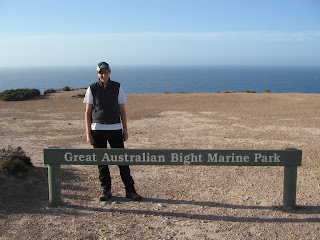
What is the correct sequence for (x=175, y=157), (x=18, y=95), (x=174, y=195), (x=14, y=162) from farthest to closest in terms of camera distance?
(x=18, y=95) → (x=14, y=162) → (x=174, y=195) → (x=175, y=157)

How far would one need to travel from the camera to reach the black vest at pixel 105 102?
4.69 meters

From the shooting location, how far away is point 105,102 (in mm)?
4691

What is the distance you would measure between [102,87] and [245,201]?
2626 mm

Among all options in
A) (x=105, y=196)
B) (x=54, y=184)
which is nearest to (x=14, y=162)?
(x=54, y=184)

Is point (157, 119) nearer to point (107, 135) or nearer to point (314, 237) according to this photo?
point (107, 135)

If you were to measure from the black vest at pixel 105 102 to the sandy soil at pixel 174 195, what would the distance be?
123 centimetres

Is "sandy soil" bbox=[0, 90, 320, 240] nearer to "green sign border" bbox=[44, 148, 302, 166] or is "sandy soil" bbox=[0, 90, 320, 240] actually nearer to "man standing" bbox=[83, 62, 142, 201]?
"green sign border" bbox=[44, 148, 302, 166]

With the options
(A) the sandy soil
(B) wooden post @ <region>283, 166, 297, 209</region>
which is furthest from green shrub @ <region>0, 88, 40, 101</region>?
(B) wooden post @ <region>283, 166, 297, 209</region>

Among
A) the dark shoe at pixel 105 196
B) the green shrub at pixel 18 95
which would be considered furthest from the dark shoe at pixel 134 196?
the green shrub at pixel 18 95

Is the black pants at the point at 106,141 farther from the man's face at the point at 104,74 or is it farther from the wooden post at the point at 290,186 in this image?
the wooden post at the point at 290,186

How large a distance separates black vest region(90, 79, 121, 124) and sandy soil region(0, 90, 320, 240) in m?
1.23

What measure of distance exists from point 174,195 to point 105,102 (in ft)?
5.97

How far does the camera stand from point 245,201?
5.05 metres

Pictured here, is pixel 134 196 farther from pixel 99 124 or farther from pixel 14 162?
pixel 14 162
